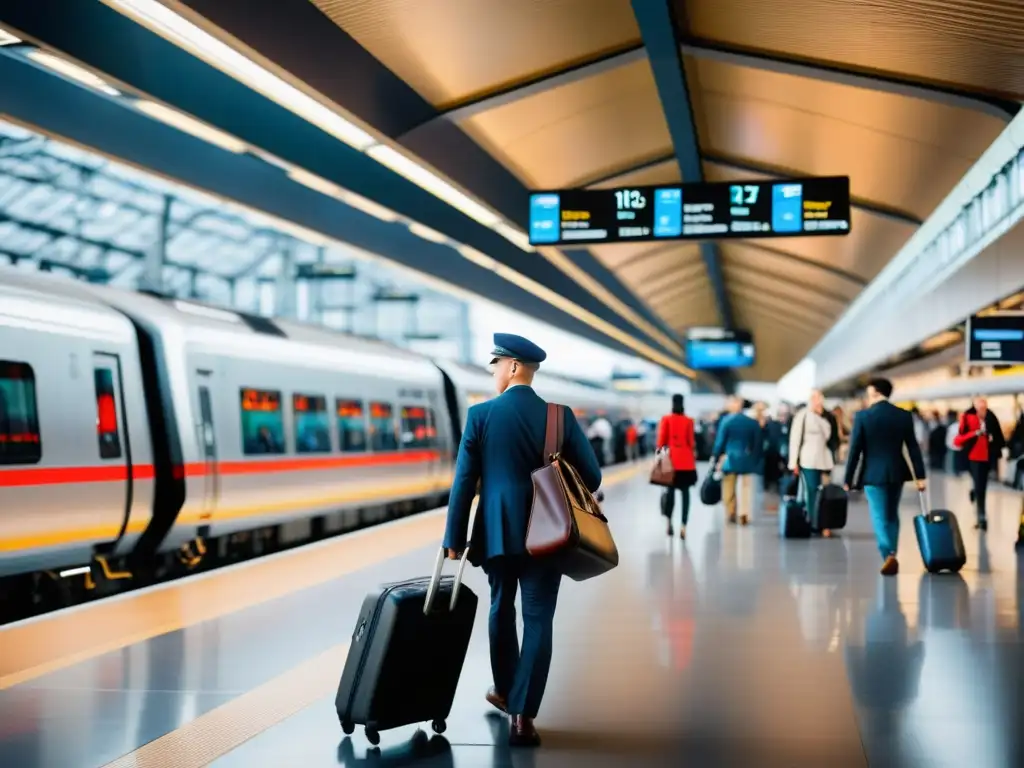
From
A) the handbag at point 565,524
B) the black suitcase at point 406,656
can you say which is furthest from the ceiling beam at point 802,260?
the black suitcase at point 406,656

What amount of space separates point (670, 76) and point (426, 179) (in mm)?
2838

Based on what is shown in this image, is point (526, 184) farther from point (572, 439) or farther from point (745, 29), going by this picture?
point (572, 439)

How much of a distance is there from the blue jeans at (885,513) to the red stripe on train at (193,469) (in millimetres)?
6548

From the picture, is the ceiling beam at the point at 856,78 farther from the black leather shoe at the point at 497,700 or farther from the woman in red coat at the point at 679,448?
the black leather shoe at the point at 497,700

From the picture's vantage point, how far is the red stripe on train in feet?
33.1

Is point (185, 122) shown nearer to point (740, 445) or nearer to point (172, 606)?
point (172, 606)

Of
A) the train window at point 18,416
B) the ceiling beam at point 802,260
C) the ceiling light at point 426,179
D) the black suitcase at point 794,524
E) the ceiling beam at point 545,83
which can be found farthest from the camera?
the ceiling beam at point 802,260

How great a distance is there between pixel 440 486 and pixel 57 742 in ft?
58.7

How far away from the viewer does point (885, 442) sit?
10742 mm

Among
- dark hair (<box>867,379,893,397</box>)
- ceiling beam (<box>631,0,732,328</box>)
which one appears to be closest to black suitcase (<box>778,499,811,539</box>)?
dark hair (<box>867,379,893,397</box>)

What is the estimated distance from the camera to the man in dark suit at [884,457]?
35.1 feet

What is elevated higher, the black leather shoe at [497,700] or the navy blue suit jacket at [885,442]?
the navy blue suit jacket at [885,442]

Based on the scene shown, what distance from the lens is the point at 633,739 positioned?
5156 mm

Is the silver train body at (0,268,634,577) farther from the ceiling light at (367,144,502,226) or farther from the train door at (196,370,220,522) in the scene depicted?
the ceiling light at (367,144,502,226)
